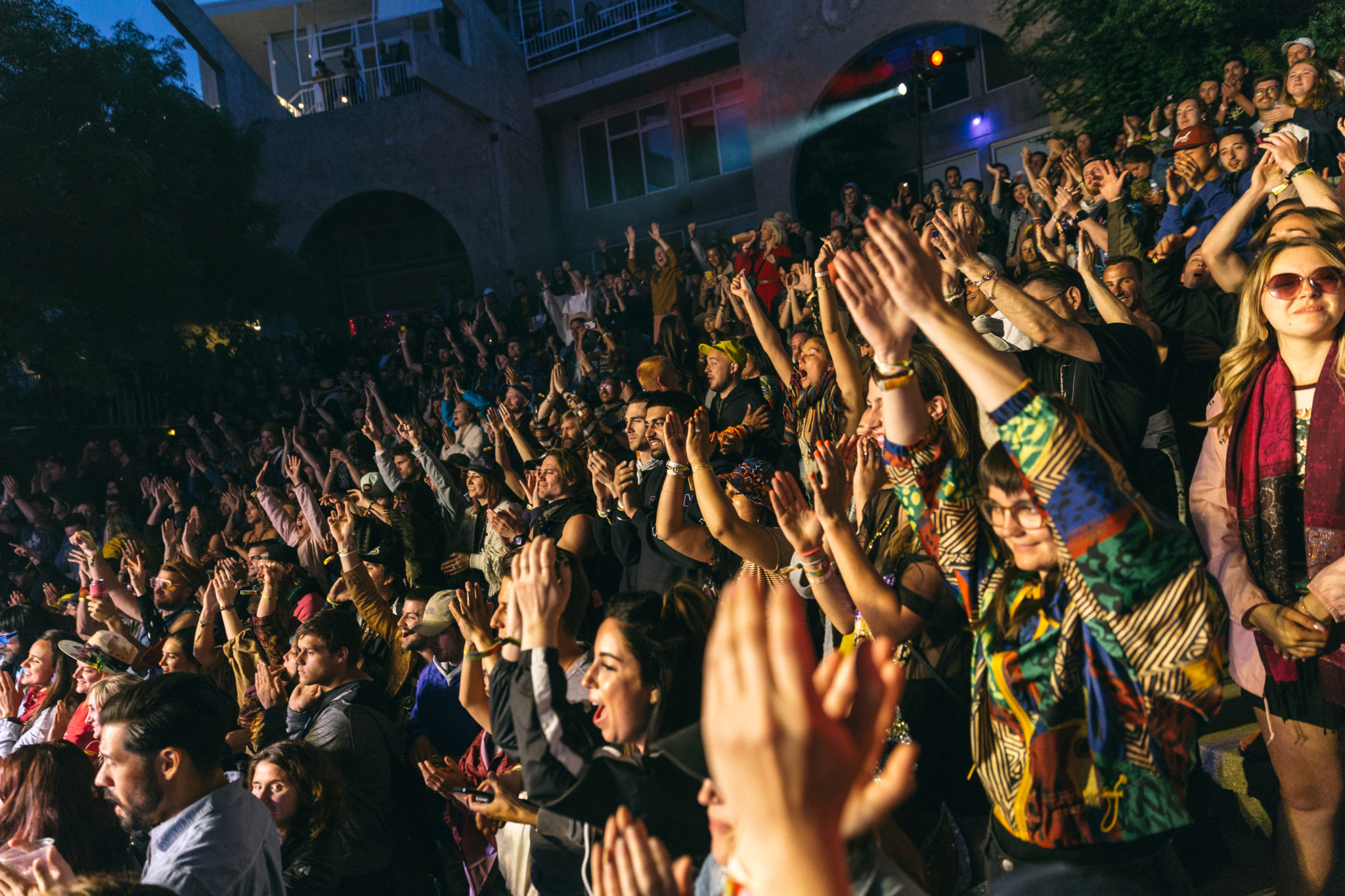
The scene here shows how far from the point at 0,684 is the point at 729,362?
3944 mm

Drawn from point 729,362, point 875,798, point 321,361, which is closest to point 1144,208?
point 729,362

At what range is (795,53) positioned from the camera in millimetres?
16188

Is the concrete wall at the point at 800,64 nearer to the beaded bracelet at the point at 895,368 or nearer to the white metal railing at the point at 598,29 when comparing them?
the white metal railing at the point at 598,29

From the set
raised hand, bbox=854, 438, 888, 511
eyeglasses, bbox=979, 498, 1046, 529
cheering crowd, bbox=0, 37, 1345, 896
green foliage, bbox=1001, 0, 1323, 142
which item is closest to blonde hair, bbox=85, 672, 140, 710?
cheering crowd, bbox=0, 37, 1345, 896

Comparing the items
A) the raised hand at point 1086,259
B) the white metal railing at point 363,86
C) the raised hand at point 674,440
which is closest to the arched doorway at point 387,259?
the white metal railing at point 363,86

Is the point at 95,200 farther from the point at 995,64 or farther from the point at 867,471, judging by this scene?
the point at 995,64

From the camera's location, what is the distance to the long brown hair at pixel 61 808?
286 centimetres

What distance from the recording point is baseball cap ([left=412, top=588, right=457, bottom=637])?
3844 millimetres

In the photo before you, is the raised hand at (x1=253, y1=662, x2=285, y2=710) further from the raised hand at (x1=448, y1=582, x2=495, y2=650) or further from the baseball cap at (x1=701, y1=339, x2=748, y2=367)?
the baseball cap at (x1=701, y1=339, x2=748, y2=367)

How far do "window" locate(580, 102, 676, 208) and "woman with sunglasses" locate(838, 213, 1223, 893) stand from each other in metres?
19.5

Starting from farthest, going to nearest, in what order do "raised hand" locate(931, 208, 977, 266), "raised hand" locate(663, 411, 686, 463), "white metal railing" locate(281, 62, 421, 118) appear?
"white metal railing" locate(281, 62, 421, 118) → "raised hand" locate(663, 411, 686, 463) → "raised hand" locate(931, 208, 977, 266)

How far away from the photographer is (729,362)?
507 cm

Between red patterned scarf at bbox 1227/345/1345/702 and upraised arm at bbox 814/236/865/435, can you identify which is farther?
upraised arm at bbox 814/236/865/435

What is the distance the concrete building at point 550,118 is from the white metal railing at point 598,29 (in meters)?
0.05
